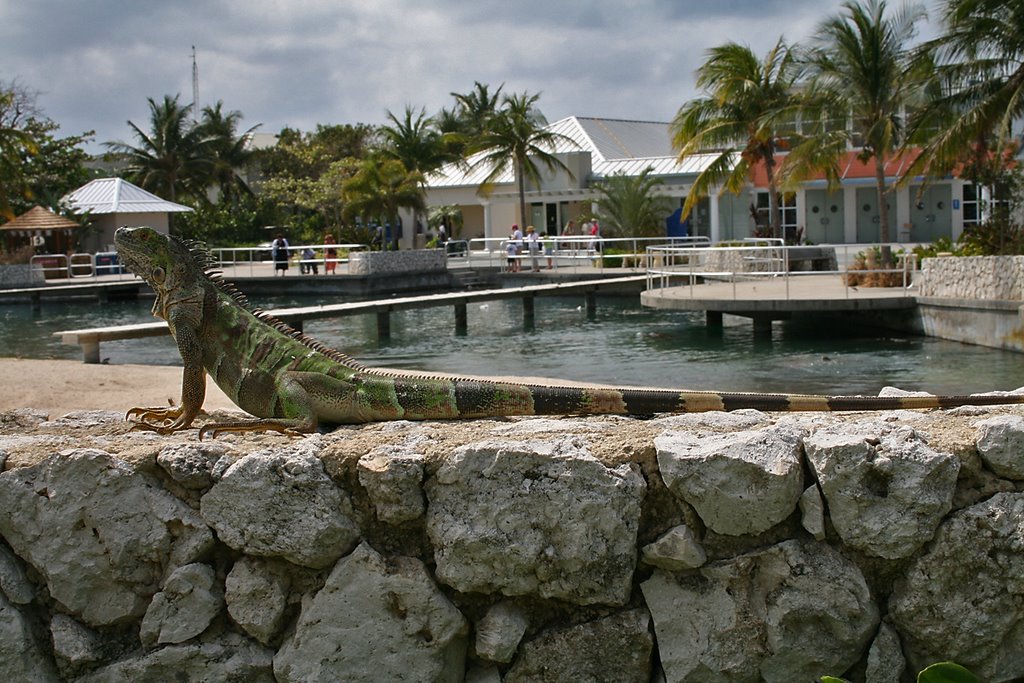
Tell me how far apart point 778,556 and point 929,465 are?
520mm

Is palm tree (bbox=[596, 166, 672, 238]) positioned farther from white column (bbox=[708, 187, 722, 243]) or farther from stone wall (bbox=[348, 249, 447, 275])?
stone wall (bbox=[348, 249, 447, 275])

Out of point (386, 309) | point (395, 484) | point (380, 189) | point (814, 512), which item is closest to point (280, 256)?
point (380, 189)

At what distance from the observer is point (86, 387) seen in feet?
45.2

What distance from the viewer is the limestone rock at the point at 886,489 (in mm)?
3307

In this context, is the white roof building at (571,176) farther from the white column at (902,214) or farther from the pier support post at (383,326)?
the pier support post at (383,326)

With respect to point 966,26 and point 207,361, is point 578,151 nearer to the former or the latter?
point 966,26

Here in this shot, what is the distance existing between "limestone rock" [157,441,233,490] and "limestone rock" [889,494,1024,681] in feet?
7.26

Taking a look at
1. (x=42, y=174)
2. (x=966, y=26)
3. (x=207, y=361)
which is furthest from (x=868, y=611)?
(x=42, y=174)

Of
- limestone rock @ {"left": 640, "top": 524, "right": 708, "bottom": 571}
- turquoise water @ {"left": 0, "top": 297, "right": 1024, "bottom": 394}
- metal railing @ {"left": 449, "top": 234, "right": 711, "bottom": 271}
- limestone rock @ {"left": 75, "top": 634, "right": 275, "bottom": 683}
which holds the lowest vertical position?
turquoise water @ {"left": 0, "top": 297, "right": 1024, "bottom": 394}

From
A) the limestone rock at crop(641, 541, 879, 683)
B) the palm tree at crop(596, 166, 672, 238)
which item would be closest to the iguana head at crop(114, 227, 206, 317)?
the limestone rock at crop(641, 541, 879, 683)

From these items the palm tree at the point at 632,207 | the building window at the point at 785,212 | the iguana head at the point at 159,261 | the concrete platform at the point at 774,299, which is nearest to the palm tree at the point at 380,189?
the palm tree at the point at 632,207

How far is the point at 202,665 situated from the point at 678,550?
5.16 ft

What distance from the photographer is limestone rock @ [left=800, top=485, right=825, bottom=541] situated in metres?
3.36

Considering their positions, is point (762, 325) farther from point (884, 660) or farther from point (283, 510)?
point (283, 510)
